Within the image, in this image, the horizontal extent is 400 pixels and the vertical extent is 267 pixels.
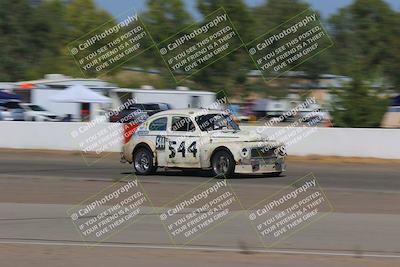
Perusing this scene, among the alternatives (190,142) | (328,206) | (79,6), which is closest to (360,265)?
(328,206)

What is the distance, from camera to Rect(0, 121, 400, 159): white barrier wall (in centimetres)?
2480

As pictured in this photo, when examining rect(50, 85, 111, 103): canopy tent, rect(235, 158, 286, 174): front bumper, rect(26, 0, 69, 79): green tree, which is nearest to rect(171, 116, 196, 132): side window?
rect(235, 158, 286, 174): front bumper

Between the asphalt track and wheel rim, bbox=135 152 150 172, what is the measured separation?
0.57 metres

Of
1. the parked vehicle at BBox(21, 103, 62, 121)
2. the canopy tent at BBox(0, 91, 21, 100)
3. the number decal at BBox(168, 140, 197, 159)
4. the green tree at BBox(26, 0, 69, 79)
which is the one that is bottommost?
the number decal at BBox(168, 140, 197, 159)

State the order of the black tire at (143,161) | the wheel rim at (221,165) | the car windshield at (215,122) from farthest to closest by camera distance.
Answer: the black tire at (143,161) → the car windshield at (215,122) → the wheel rim at (221,165)

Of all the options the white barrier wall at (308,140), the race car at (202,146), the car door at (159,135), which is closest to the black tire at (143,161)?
the race car at (202,146)

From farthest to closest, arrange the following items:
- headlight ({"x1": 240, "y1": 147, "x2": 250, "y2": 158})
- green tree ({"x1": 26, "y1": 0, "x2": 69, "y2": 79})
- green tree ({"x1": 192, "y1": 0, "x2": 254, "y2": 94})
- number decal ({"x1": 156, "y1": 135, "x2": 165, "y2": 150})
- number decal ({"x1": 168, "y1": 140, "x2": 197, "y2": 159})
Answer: green tree ({"x1": 26, "y1": 0, "x2": 69, "y2": 79}) < green tree ({"x1": 192, "y1": 0, "x2": 254, "y2": 94}) < number decal ({"x1": 156, "y1": 135, "x2": 165, "y2": 150}) < number decal ({"x1": 168, "y1": 140, "x2": 197, "y2": 159}) < headlight ({"x1": 240, "y1": 147, "x2": 250, "y2": 158})

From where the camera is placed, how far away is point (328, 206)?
43.5 ft

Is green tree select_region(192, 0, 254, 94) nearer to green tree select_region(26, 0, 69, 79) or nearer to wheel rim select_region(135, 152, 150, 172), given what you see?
green tree select_region(26, 0, 69, 79)

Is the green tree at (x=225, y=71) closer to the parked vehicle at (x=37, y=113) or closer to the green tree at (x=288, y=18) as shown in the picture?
the green tree at (x=288, y=18)

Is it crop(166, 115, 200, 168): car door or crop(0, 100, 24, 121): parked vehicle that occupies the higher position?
crop(0, 100, 24, 121): parked vehicle

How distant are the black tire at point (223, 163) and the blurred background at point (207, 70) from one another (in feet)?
42.7

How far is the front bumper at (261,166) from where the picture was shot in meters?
17.6

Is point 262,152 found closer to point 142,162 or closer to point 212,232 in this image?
point 142,162
